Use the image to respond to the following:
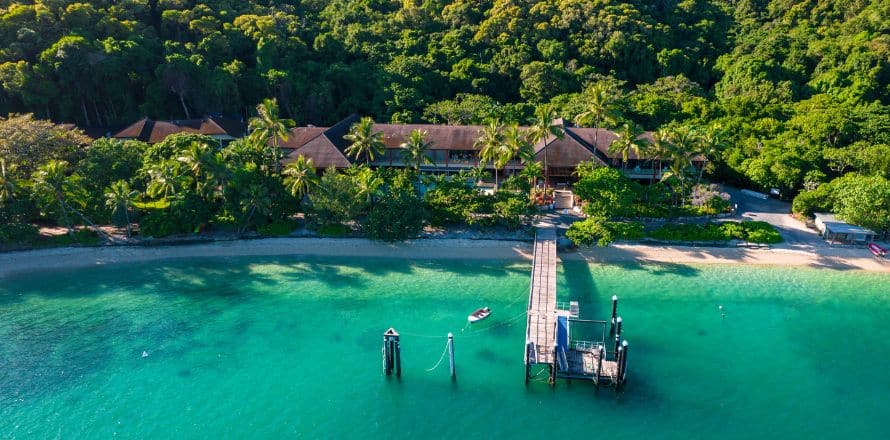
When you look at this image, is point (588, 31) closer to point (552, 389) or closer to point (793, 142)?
point (793, 142)

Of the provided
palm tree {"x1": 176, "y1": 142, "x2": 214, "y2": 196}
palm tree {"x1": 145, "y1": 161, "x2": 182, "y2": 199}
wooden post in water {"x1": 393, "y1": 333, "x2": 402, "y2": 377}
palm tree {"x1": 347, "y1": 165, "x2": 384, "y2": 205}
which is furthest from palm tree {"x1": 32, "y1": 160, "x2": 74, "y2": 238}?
wooden post in water {"x1": 393, "y1": 333, "x2": 402, "y2": 377}

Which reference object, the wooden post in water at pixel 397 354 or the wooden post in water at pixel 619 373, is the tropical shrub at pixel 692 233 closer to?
the wooden post in water at pixel 619 373

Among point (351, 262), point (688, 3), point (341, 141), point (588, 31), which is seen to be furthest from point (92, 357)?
point (688, 3)

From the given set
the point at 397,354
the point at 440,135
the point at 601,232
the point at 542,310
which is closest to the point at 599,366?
the point at 542,310

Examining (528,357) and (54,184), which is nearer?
(528,357)

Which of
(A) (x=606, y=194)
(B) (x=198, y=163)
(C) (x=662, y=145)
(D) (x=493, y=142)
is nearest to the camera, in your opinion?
(B) (x=198, y=163)

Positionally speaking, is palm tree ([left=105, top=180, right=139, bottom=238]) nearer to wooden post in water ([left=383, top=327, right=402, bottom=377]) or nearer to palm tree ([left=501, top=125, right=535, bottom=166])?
wooden post in water ([left=383, top=327, right=402, bottom=377])

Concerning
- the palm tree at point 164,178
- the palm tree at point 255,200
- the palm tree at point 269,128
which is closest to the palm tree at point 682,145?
the palm tree at point 269,128

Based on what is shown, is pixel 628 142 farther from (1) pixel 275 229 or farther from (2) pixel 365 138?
(1) pixel 275 229
